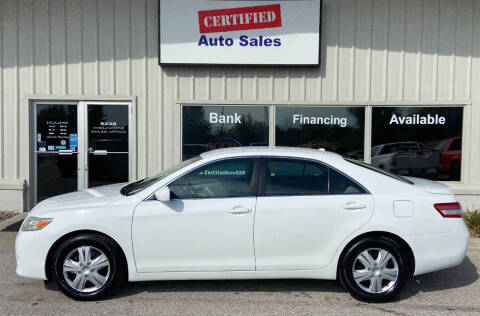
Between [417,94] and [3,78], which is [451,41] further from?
[3,78]

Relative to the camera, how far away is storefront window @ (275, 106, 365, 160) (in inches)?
338

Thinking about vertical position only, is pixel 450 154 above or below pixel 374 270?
above

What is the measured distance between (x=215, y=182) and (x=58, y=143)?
17.7 feet

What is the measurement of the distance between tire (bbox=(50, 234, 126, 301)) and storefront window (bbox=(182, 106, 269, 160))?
14.6 feet

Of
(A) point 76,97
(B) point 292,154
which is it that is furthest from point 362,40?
(A) point 76,97

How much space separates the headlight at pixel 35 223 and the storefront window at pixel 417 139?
21.0 feet

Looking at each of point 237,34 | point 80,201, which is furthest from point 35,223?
point 237,34

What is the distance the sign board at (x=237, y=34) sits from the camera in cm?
838

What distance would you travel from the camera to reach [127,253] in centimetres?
432

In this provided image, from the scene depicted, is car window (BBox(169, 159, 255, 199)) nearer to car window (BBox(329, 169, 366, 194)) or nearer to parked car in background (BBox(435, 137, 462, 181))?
car window (BBox(329, 169, 366, 194))

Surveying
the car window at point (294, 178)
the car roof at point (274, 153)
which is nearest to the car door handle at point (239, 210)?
the car window at point (294, 178)

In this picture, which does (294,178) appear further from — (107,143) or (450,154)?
(450,154)

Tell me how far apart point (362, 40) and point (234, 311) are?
20.8 ft

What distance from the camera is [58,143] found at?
8.65 m
